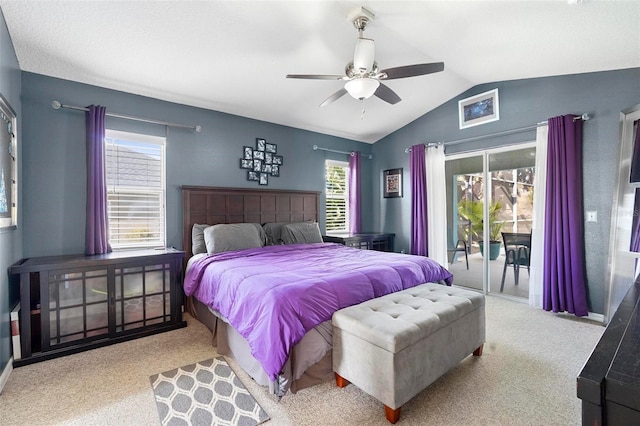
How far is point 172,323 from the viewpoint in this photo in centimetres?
305

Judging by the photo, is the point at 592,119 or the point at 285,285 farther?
the point at 592,119

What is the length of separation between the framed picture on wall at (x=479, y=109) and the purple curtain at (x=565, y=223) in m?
0.76

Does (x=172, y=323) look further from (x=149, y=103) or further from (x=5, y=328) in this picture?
(x=149, y=103)

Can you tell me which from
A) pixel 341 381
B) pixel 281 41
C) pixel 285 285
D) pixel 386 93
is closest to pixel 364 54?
pixel 386 93

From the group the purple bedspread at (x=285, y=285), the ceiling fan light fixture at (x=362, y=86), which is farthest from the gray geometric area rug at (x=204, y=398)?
the ceiling fan light fixture at (x=362, y=86)

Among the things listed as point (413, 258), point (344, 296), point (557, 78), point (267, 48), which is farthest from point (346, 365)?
point (557, 78)

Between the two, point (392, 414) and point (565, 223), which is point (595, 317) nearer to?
point (565, 223)

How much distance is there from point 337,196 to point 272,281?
3536mm

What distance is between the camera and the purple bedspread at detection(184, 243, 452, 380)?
71.8 inches

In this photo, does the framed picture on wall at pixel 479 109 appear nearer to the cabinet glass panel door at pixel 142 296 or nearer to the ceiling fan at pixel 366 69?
the ceiling fan at pixel 366 69

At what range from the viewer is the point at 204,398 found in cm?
192

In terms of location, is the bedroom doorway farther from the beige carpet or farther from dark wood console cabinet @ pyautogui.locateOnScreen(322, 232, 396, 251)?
the beige carpet

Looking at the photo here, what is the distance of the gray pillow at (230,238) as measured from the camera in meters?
3.39

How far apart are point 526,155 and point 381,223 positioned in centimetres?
261
